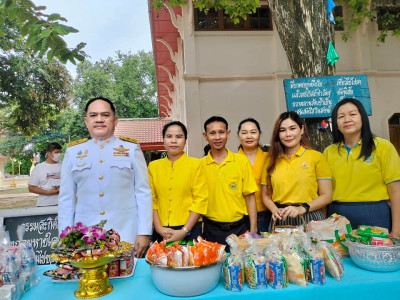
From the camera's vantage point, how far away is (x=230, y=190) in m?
2.52

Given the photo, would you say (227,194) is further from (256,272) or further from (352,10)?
(352,10)

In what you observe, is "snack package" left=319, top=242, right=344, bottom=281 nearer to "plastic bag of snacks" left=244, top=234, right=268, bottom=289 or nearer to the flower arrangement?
"plastic bag of snacks" left=244, top=234, right=268, bottom=289

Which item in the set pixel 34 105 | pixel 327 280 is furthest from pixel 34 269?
pixel 34 105

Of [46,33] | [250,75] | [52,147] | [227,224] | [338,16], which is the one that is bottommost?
[227,224]

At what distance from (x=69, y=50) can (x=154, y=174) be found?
1554 millimetres

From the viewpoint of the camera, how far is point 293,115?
238 centimetres

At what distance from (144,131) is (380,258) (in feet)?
39.2

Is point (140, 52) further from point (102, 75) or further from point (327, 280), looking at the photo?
point (327, 280)

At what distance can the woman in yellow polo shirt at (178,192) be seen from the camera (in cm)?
242

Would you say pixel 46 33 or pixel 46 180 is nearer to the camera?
pixel 46 33

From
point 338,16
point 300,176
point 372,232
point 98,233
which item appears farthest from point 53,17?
point 338,16

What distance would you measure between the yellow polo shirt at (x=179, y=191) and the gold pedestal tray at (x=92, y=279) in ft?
3.33

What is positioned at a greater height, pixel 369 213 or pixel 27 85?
pixel 27 85

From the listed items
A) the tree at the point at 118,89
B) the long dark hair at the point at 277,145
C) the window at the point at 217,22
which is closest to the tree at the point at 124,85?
the tree at the point at 118,89
